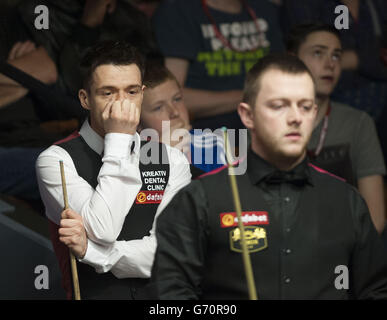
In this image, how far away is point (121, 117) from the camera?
7.39ft

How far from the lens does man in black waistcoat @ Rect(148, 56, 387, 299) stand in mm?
2096

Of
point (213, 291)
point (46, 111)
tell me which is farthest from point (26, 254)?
point (213, 291)

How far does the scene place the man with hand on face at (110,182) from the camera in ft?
7.34

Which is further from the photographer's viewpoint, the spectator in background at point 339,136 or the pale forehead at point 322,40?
the pale forehead at point 322,40

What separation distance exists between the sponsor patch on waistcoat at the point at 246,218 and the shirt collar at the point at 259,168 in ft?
0.31

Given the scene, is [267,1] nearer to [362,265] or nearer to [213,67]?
[213,67]

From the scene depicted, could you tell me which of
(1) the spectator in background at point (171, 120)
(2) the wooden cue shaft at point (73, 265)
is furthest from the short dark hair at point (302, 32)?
(2) the wooden cue shaft at point (73, 265)

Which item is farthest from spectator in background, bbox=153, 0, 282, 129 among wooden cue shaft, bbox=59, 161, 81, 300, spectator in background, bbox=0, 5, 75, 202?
wooden cue shaft, bbox=59, 161, 81, 300

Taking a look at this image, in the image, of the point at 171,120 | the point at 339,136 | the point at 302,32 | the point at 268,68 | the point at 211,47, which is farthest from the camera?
the point at 211,47

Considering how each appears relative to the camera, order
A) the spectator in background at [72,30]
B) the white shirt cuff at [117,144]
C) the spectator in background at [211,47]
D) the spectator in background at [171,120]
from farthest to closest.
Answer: the spectator in background at [211,47]
the spectator in background at [72,30]
the spectator in background at [171,120]
the white shirt cuff at [117,144]

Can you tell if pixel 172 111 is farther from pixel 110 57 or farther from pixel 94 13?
pixel 94 13

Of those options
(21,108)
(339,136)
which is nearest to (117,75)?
(21,108)

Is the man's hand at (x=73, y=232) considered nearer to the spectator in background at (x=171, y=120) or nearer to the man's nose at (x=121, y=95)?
the man's nose at (x=121, y=95)

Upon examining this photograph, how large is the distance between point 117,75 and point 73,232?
517mm
